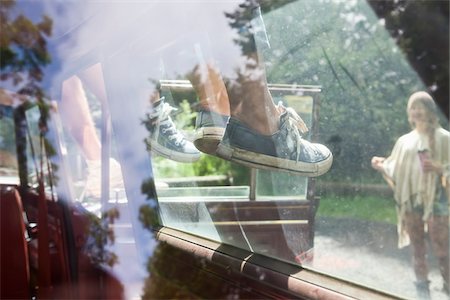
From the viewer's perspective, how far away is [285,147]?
1.44 metres

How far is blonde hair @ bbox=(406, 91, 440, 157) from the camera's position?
1.24 metres

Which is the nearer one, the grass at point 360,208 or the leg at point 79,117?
the grass at point 360,208

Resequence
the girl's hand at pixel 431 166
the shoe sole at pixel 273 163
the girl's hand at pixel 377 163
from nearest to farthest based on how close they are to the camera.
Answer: the girl's hand at pixel 431 166, the girl's hand at pixel 377 163, the shoe sole at pixel 273 163

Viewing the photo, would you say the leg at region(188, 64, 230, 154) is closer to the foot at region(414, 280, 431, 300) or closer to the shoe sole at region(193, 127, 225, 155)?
the shoe sole at region(193, 127, 225, 155)

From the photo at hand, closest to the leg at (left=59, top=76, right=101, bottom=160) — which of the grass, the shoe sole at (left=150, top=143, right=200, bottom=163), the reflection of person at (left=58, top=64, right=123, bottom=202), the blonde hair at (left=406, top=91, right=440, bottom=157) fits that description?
the reflection of person at (left=58, top=64, right=123, bottom=202)

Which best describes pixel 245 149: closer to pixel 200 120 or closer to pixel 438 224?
pixel 200 120

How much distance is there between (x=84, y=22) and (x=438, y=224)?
4.70 feet

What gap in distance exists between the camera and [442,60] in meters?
1.27

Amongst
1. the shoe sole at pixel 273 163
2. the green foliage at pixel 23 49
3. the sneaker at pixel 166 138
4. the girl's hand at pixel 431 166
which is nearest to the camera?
the girl's hand at pixel 431 166

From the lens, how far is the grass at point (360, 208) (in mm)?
1278

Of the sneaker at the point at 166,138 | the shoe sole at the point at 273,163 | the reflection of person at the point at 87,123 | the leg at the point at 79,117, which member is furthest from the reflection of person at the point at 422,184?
the leg at the point at 79,117

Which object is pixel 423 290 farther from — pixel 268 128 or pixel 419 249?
pixel 268 128

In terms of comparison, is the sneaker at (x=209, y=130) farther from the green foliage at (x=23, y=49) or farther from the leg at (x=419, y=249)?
the green foliage at (x=23, y=49)

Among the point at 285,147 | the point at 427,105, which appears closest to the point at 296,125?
the point at 285,147
